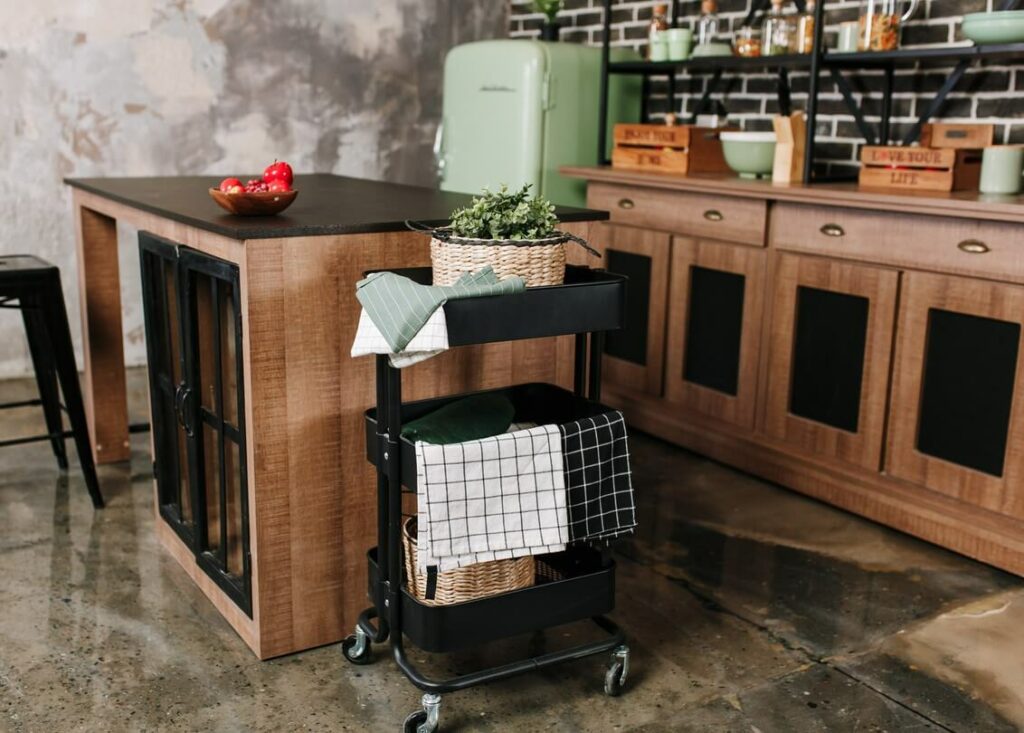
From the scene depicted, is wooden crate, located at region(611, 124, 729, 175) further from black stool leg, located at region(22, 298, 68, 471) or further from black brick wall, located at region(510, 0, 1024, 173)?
black stool leg, located at region(22, 298, 68, 471)

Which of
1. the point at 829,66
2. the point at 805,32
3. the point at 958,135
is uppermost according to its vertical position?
the point at 805,32

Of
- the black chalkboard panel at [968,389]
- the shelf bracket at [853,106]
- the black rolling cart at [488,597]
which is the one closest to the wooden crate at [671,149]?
the shelf bracket at [853,106]

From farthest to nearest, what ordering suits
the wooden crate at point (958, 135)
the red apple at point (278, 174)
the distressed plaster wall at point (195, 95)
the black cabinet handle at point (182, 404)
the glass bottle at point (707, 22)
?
the distressed plaster wall at point (195, 95) → the glass bottle at point (707, 22) → the wooden crate at point (958, 135) → the black cabinet handle at point (182, 404) → the red apple at point (278, 174)

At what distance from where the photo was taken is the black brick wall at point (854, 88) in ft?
11.7

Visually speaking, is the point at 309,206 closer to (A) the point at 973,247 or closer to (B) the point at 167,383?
(B) the point at 167,383

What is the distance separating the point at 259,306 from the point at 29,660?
3.20 feet

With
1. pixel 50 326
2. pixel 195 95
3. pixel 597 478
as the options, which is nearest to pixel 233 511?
pixel 597 478

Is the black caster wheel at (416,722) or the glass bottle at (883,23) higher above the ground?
the glass bottle at (883,23)

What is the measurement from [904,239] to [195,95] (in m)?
3.38

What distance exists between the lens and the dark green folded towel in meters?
2.14

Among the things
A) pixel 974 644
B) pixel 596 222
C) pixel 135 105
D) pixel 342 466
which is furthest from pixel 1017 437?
pixel 135 105

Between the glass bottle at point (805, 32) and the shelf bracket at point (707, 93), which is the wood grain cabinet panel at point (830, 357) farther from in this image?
the shelf bracket at point (707, 93)

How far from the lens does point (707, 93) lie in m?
4.62

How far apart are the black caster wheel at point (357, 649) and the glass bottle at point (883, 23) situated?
2600mm
